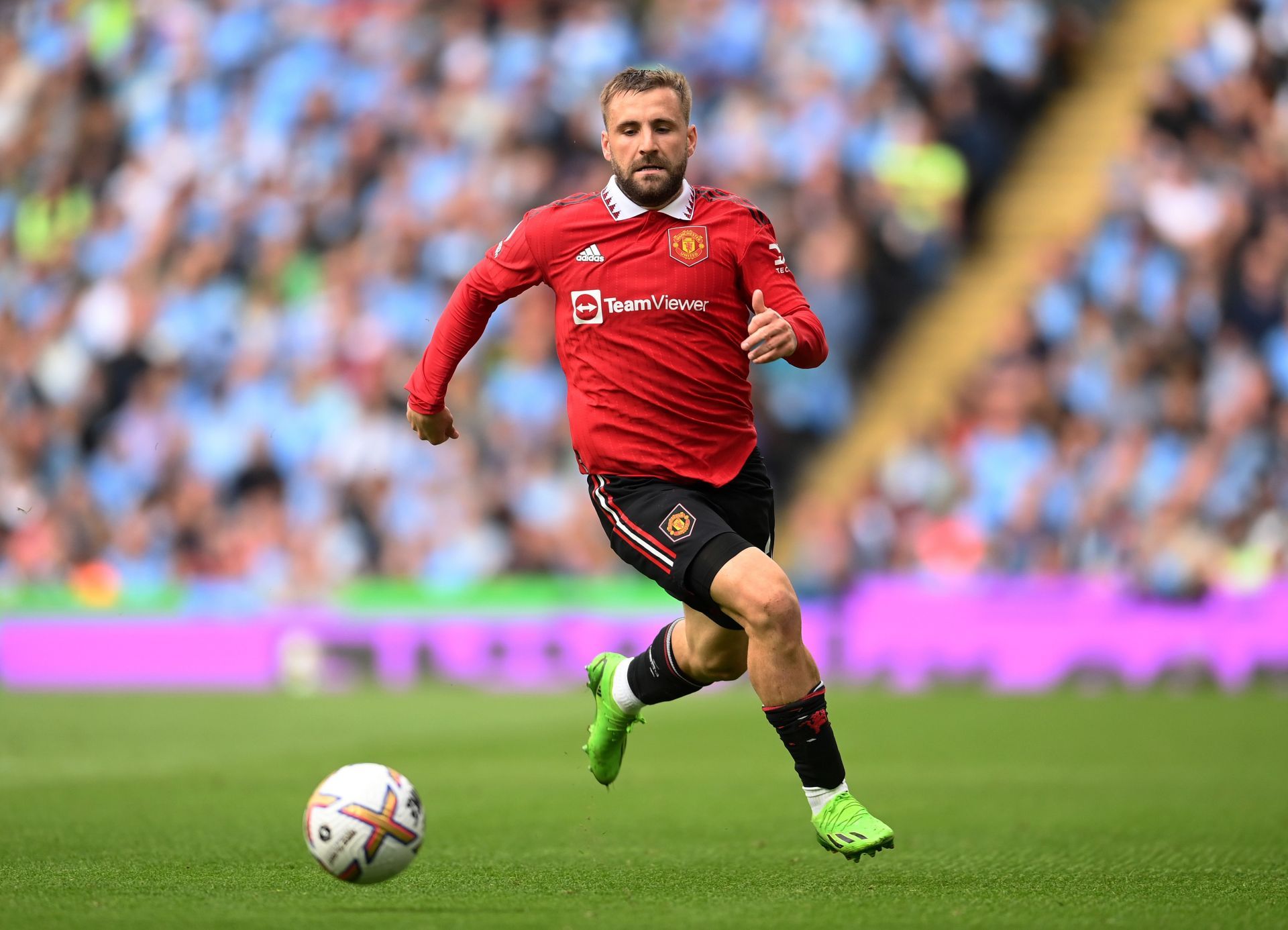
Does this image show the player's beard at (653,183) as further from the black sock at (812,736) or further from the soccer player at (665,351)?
the black sock at (812,736)

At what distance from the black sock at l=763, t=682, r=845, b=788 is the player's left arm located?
1.06 m

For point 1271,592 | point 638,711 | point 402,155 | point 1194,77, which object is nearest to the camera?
point 638,711

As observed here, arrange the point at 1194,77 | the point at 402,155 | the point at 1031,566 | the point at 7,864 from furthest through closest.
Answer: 1. the point at 402,155
2. the point at 1194,77
3. the point at 1031,566
4. the point at 7,864

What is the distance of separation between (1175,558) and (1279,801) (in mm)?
7288

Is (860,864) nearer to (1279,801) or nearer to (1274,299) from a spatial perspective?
(1279,801)

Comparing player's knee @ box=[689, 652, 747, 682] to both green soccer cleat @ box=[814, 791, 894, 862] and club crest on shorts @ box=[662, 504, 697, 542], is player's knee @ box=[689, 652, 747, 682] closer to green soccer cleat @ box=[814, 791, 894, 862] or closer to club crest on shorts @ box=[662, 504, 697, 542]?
club crest on shorts @ box=[662, 504, 697, 542]

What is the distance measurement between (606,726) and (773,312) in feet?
6.28

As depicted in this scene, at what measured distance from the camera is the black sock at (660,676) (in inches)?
263

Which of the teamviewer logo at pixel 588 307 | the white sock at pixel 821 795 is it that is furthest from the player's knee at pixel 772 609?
the teamviewer logo at pixel 588 307

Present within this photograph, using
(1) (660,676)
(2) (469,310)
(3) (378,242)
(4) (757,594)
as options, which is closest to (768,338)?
(4) (757,594)

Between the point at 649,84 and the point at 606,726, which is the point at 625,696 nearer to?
the point at 606,726

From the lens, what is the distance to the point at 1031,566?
16.0 metres

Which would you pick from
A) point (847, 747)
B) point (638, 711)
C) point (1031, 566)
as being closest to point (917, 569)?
point (1031, 566)

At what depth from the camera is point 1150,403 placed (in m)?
16.1
